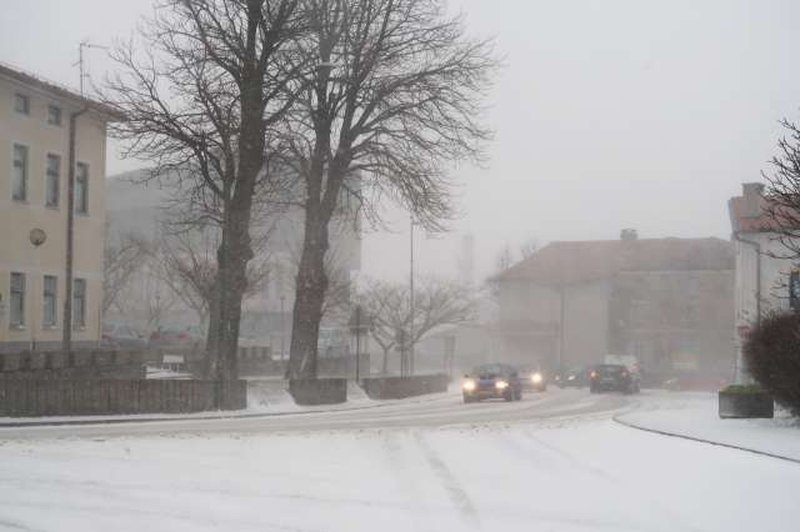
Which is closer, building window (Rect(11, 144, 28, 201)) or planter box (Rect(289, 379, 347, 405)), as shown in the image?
planter box (Rect(289, 379, 347, 405))

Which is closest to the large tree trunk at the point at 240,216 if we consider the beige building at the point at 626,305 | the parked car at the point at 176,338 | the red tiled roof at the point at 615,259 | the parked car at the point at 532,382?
the parked car at the point at 532,382

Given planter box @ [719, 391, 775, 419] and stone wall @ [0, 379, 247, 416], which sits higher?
planter box @ [719, 391, 775, 419]

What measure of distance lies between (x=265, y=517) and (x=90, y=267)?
106 ft

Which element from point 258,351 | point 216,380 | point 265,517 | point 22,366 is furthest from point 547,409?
point 258,351

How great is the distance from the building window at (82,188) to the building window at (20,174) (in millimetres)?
3219

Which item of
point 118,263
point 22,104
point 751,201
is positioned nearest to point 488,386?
point 22,104

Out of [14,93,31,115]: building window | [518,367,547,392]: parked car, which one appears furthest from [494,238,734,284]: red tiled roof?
[14,93,31,115]: building window

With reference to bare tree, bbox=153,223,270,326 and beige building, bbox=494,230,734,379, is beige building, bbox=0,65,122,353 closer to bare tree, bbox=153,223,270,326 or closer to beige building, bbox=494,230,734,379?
bare tree, bbox=153,223,270,326

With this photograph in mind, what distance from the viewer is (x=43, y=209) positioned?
3725 cm

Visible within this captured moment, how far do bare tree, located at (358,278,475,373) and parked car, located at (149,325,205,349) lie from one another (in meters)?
10.0

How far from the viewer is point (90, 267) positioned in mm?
40562

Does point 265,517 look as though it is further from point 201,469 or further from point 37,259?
point 37,259

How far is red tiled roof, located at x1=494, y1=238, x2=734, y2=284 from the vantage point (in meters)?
79.4

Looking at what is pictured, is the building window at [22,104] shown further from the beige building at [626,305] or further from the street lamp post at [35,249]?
the beige building at [626,305]
